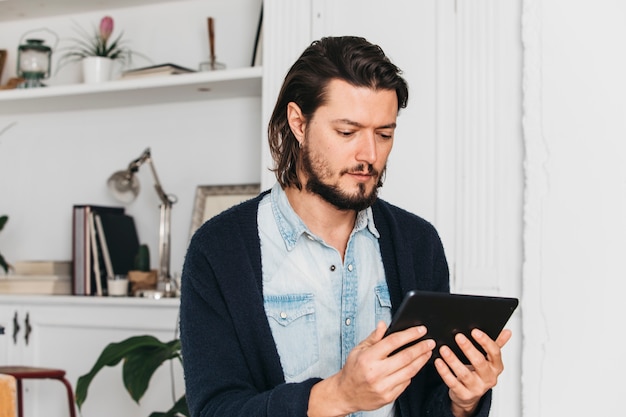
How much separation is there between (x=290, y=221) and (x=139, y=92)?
156cm

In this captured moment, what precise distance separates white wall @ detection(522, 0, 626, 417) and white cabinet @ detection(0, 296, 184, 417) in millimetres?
1241

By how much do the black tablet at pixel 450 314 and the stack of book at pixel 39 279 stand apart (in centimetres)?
199

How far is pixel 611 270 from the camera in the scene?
2.23 meters

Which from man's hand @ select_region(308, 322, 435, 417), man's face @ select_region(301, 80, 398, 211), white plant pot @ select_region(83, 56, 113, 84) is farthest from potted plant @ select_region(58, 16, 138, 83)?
man's hand @ select_region(308, 322, 435, 417)

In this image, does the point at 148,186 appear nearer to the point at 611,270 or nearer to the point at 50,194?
the point at 50,194

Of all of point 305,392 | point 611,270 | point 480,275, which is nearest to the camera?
point 305,392

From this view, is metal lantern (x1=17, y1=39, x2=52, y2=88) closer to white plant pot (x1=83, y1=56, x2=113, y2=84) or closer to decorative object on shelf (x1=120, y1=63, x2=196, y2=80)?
white plant pot (x1=83, y1=56, x2=113, y2=84)

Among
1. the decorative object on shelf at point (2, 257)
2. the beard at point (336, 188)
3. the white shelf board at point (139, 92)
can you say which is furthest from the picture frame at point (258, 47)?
the beard at point (336, 188)

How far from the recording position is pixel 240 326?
152cm

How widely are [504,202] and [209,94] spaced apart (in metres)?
1.16

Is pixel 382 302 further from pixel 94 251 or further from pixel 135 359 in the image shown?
pixel 94 251

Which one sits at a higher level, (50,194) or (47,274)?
(50,194)

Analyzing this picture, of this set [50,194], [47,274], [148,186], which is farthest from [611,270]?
[50,194]

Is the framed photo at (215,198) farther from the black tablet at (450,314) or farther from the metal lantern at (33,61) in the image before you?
the black tablet at (450,314)
